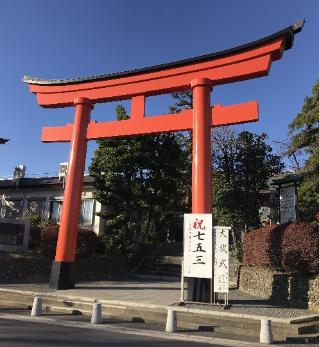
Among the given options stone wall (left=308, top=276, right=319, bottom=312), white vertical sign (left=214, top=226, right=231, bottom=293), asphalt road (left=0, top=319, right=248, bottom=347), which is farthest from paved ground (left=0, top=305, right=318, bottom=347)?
stone wall (left=308, top=276, right=319, bottom=312)

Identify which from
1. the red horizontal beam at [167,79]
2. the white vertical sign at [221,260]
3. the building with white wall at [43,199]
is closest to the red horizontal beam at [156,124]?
the red horizontal beam at [167,79]

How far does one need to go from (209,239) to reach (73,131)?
6.95 metres

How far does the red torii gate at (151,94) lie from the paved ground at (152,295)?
108 centimetres

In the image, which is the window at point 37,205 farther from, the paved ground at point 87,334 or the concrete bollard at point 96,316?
the concrete bollard at point 96,316

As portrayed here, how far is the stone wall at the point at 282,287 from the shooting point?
12094 mm

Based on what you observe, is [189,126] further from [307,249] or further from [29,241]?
[29,241]

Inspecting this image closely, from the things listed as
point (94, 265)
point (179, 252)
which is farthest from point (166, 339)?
point (179, 252)

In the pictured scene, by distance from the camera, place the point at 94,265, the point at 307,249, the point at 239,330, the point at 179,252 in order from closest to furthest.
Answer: the point at 239,330
the point at 307,249
the point at 94,265
the point at 179,252

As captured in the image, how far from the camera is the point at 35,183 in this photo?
98.3ft

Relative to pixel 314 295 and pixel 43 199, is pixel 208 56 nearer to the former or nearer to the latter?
pixel 314 295

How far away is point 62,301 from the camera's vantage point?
12680 mm

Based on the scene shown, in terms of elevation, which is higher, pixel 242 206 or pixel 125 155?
pixel 125 155

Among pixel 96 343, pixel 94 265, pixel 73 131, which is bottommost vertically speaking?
pixel 96 343

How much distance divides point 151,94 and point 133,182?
7672 millimetres
